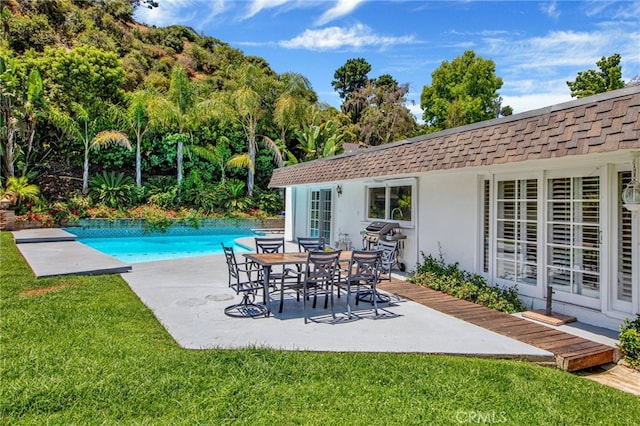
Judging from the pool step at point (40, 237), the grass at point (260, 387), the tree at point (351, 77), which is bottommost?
the grass at point (260, 387)

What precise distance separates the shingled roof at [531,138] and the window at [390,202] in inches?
42.4

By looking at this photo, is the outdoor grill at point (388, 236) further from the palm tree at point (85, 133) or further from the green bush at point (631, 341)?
the palm tree at point (85, 133)

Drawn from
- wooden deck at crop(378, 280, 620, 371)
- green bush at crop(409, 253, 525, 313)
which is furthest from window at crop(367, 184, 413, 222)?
wooden deck at crop(378, 280, 620, 371)

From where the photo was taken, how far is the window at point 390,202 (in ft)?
31.2

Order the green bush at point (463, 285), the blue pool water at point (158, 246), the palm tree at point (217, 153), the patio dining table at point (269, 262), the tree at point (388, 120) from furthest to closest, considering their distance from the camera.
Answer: the tree at point (388, 120)
the palm tree at point (217, 153)
the blue pool water at point (158, 246)
the green bush at point (463, 285)
the patio dining table at point (269, 262)

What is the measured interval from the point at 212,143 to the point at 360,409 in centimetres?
2226

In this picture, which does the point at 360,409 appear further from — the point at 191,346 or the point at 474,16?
the point at 474,16

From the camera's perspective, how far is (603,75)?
92.9 feet

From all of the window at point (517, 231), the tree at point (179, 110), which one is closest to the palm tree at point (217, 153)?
the tree at point (179, 110)

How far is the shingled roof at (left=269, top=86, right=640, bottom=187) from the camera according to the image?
14.2 ft

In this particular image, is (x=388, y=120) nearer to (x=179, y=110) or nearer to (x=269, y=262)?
(x=179, y=110)

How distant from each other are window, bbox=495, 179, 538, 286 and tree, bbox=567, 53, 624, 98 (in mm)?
27147

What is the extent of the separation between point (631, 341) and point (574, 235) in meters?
1.78

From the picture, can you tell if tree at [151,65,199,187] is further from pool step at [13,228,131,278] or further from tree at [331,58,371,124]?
tree at [331,58,371,124]
